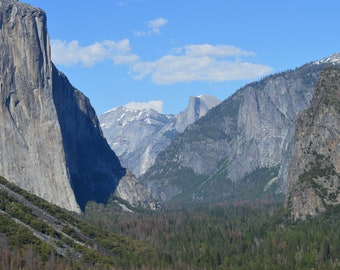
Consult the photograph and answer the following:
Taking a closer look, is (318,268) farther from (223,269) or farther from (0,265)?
(0,265)

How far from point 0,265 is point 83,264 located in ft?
84.0

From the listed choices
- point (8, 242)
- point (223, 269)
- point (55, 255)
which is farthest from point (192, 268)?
point (8, 242)

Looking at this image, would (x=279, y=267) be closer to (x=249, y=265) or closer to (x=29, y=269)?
(x=249, y=265)

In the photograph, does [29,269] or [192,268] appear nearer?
[29,269]

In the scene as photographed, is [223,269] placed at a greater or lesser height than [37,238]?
lesser

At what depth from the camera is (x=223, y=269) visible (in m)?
196

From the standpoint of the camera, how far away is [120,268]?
188 meters

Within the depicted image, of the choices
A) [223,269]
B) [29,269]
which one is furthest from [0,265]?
[223,269]

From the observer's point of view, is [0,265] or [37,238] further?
[37,238]

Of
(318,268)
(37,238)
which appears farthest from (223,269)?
(37,238)

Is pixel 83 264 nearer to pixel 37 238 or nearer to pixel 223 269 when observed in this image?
pixel 37 238

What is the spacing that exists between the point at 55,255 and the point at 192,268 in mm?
36444

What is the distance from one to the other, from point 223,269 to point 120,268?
90.3 ft

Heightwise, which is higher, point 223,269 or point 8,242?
point 8,242
